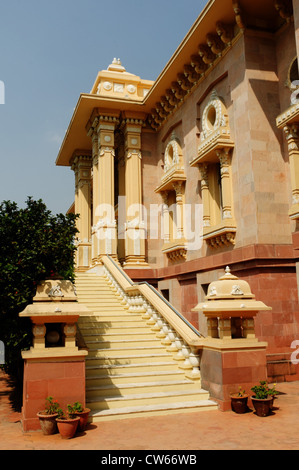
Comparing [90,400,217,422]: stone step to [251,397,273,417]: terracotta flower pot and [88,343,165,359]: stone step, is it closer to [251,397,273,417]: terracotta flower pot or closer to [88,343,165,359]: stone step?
[251,397,273,417]: terracotta flower pot

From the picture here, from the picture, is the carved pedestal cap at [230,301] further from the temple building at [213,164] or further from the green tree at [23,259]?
the green tree at [23,259]

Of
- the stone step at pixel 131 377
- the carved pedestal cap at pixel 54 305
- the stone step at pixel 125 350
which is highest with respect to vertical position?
the carved pedestal cap at pixel 54 305

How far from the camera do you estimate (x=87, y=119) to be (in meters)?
22.4

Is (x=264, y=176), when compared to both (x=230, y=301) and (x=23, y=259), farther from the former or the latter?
(x=23, y=259)

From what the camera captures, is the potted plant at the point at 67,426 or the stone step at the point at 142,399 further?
the stone step at the point at 142,399

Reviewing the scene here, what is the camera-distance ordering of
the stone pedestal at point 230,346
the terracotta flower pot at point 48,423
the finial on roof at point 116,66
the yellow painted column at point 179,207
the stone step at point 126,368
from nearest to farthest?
the terracotta flower pot at point 48,423
the stone pedestal at point 230,346
the stone step at point 126,368
the yellow painted column at point 179,207
the finial on roof at point 116,66

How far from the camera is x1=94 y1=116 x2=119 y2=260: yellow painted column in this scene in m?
20.5

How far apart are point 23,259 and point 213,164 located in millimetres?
9104

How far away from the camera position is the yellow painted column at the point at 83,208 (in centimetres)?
2603

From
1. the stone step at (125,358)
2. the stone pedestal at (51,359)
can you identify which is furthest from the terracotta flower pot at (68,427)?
the stone step at (125,358)

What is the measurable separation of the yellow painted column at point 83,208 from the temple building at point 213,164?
Result: 10.8 feet

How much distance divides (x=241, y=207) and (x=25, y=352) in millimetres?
8127
